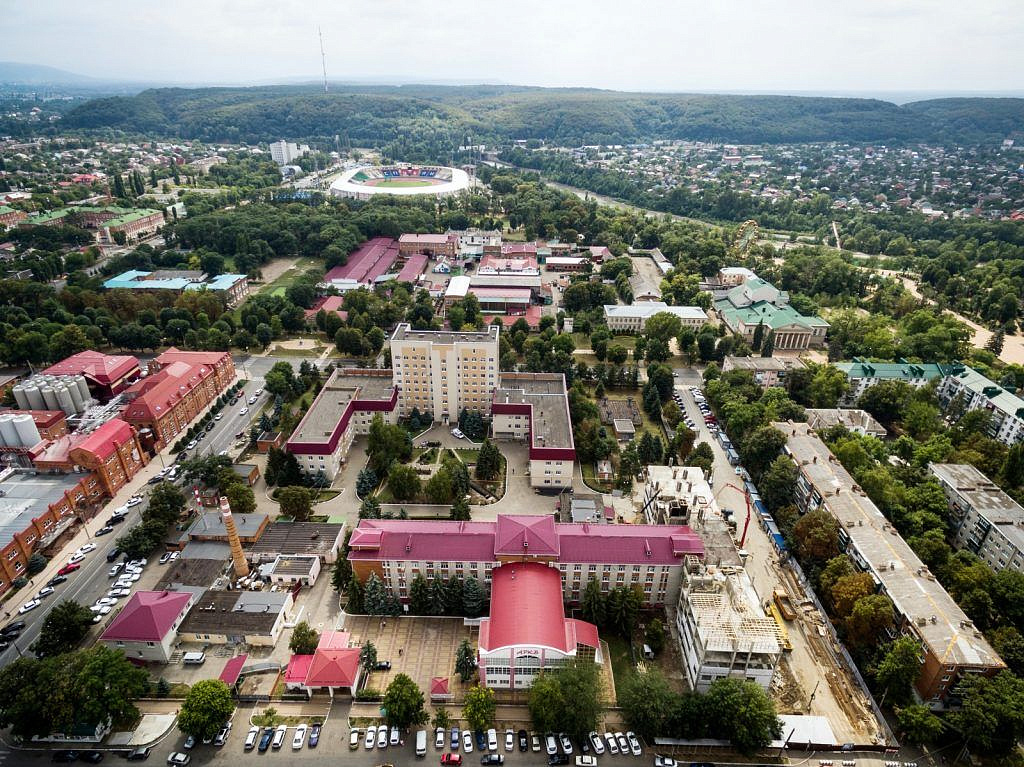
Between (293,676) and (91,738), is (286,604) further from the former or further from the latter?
(91,738)

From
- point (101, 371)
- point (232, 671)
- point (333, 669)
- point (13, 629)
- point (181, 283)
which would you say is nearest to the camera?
point (333, 669)

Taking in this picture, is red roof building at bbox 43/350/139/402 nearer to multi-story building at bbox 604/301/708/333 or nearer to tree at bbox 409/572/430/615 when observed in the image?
tree at bbox 409/572/430/615

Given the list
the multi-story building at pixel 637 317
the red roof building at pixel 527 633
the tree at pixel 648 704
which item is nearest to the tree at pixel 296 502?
the red roof building at pixel 527 633

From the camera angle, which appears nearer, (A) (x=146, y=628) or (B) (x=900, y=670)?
(B) (x=900, y=670)

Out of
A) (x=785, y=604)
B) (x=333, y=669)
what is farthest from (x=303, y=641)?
(x=785, y=604)

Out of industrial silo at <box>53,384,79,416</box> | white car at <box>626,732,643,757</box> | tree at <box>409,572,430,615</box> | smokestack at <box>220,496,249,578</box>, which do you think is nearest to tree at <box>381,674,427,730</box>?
tree at <box>409,572,430,615</box>

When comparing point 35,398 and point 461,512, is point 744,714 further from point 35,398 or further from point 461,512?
point 35,398
